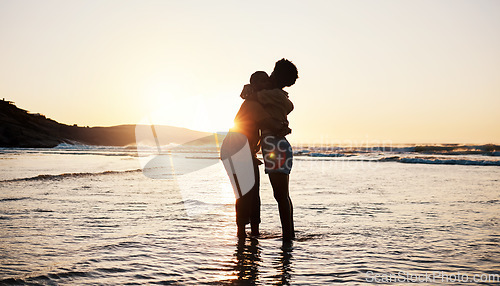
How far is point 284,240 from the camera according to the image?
414 centimetres

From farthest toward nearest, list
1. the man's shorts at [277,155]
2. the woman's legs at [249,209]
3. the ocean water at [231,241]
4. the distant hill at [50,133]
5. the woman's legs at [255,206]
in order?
the distant hill at [50,133], the woman's legs at [255,206], the woman's legs at [249,209], the man's shorts at [277,155], the ocean water at [231,241]

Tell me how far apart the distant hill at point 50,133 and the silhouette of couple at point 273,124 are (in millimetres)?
58854

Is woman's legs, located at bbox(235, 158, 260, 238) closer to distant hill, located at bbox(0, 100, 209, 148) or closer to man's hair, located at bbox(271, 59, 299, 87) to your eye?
man's hair, located at bbox(271, 59, 299, 87)

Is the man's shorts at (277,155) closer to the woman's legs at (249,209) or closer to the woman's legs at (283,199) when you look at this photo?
the woman's legs at (283,199)

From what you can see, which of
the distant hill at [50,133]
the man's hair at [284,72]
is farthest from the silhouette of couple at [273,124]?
the distant hill at [50,133]

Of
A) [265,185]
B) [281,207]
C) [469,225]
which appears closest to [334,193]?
[265,185]

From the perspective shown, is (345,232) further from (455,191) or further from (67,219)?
(455,191)

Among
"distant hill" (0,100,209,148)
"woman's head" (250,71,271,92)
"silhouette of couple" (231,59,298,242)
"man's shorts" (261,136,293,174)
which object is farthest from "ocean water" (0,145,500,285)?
"distant hill" (0,100,209,148)

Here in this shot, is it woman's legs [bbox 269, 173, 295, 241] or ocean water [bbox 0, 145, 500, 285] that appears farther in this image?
woman's legs [bbox 269, 173, 295, 241]

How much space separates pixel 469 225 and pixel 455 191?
396 centimetres

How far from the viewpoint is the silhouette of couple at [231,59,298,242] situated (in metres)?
4.20

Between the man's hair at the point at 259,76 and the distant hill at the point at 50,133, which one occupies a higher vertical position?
the distant hill at the point at 50,133

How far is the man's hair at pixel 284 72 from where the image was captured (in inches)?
167

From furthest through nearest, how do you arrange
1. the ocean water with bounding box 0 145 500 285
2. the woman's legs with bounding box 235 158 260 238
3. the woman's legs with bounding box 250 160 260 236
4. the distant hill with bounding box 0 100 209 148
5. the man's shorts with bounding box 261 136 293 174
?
the distant hill with bounding box 0 100 209 148 < the woman's legs with bounding box 250 160 260 236 < the woman's legs with bounding box 235 158 260 238 < the man's shorts with bounding box 261 136 293 174 < the ocean water with bounding box 0 145 500 285
